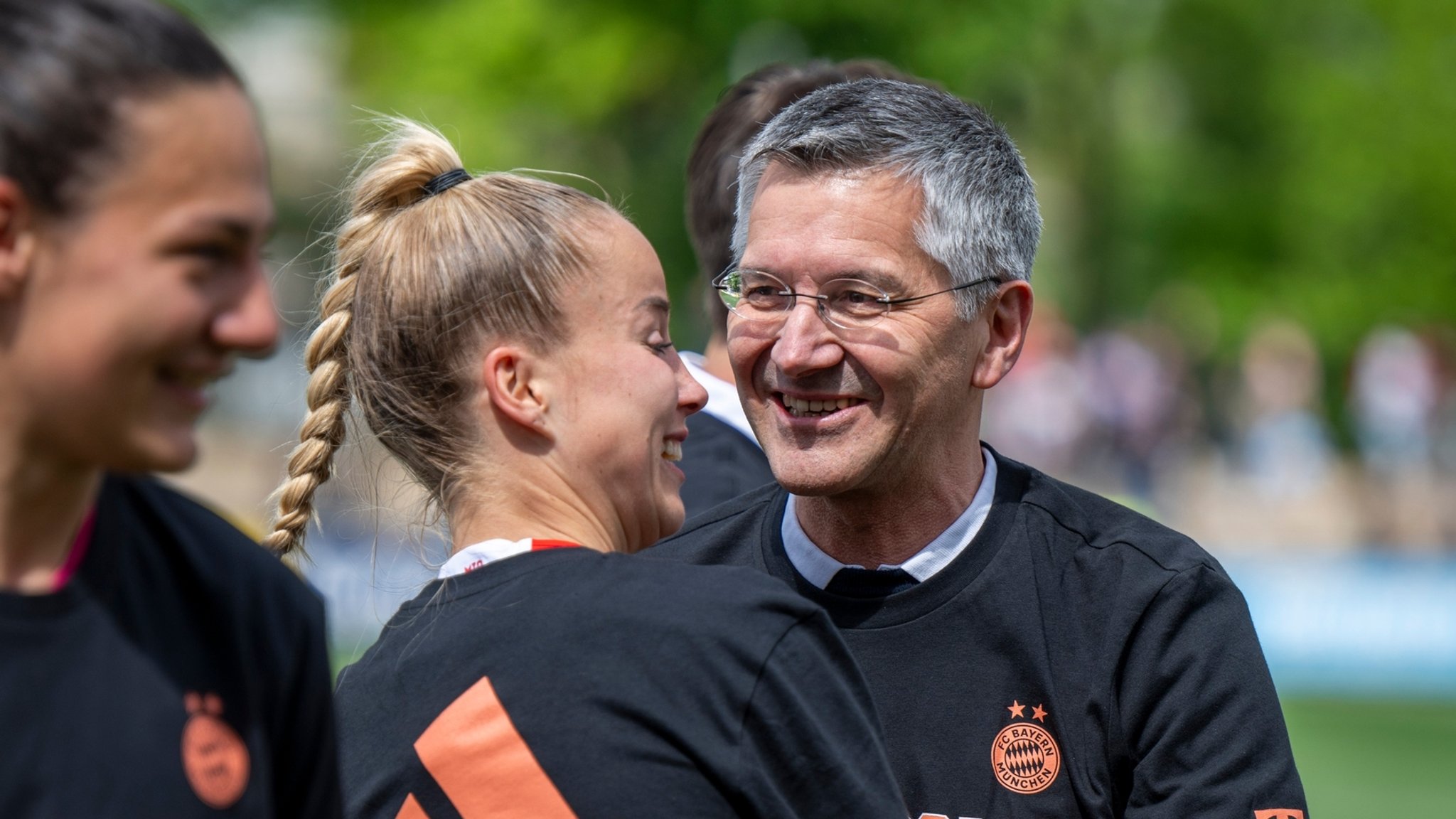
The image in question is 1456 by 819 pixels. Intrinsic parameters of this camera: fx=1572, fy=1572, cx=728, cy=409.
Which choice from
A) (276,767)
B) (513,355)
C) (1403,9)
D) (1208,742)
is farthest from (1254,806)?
(1403,9)

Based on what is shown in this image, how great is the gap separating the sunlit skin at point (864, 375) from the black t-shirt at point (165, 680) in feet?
4.47

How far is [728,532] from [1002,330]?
2.33 feet

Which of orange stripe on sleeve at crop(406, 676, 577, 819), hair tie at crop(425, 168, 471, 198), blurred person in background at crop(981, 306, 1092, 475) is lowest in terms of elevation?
blurred person in background at crop(981, 306, 1092, 475)

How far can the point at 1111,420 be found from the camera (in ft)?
66.4

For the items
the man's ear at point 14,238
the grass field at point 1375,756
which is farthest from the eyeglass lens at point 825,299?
the grass field at point 1375,756

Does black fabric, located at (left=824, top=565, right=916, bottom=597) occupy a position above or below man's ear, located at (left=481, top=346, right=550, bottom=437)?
below

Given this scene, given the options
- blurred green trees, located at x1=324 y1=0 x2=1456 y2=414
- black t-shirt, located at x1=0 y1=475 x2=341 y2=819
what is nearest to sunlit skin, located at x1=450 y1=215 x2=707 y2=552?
black t-shirt, located at x1=0 y1=475 x2=341 y2=819

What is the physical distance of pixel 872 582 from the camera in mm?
2986

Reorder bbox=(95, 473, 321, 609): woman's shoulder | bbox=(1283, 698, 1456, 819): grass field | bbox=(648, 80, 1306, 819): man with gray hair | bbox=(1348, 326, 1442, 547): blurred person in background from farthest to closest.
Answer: bbox=(1348, 326, 1442, 547): blurred person in background
bbox=(1283, 698, 1456, 819): grass field
bbox=(648, 80, 1306, 819): man with gray hair
bbox=(95, 473, 321, 609): woman's shoulder

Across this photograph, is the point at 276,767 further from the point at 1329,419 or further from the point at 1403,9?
the point at 1403,9

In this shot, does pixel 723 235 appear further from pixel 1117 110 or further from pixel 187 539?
pixel 1117 110

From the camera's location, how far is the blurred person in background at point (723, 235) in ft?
13.2

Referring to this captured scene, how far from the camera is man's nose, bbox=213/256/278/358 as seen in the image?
5.34 ft

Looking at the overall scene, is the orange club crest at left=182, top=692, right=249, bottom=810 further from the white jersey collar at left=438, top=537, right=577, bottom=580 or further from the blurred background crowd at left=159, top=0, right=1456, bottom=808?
the blurred background crowd at left=159, top=0, right=1456, bottom=808
